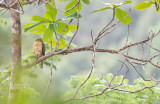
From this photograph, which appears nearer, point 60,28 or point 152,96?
point 60,28

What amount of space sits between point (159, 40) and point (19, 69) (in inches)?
252

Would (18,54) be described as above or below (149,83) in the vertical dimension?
above

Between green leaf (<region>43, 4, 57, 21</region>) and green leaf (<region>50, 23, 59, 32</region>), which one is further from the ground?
green leaf (<region>43, 4, 57, 21</region>)

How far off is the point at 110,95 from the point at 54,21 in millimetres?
2517

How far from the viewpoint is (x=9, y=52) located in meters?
0.34

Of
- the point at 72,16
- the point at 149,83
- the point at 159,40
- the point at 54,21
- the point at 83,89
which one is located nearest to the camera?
the point at 72,16

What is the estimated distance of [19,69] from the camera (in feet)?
0.89

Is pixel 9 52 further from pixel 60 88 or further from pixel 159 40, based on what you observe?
pixel 159 40

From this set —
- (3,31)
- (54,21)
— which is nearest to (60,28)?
(54,21)

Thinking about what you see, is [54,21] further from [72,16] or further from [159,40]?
[159,40]

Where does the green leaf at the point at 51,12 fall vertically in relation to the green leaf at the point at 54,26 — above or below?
above

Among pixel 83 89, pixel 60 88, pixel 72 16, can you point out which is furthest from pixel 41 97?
pixel 83 89

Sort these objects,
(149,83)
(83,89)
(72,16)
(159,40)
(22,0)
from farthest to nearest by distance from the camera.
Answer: (159,40)
(83,89)
(149,83)
(22,0)
(72,16)

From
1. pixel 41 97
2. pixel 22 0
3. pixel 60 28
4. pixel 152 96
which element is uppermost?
pixel 22 0
